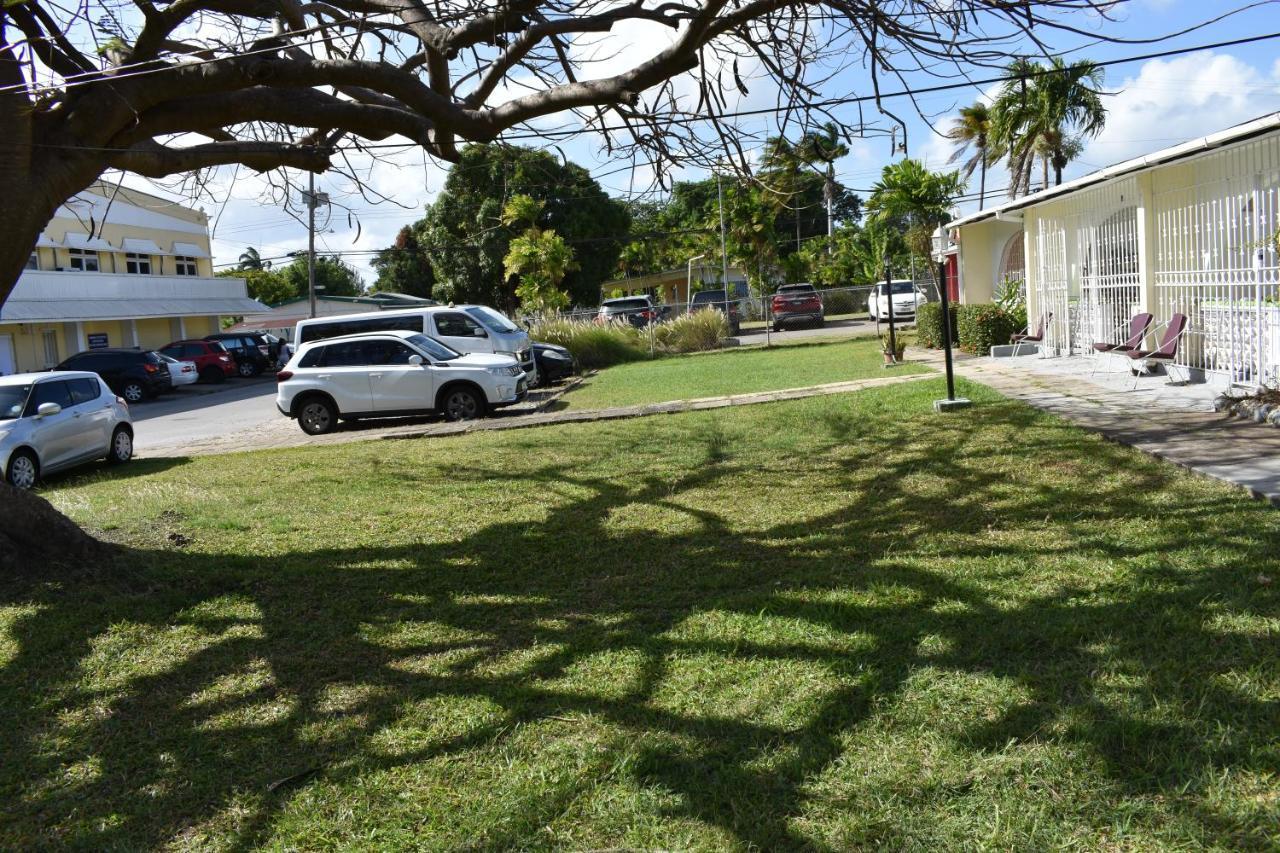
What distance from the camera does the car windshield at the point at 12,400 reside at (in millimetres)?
13070

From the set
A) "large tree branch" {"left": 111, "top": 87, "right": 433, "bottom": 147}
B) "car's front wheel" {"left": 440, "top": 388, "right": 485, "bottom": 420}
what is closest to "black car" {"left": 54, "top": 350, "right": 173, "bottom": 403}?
"car's front wheel" {"left": 440, "top": 388, "right": 485, "bottom": 420}

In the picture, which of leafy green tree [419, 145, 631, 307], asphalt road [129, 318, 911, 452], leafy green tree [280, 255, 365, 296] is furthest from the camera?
leafy green tree [280, 255, 365, 296]

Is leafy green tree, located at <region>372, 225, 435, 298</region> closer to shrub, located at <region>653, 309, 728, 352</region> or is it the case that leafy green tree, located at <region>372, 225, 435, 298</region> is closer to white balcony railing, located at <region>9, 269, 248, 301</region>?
white balcony railing, located at <region>9, 269, 248, 301</region>

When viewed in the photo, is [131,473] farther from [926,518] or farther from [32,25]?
[926,518]

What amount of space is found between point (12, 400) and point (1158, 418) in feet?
44.3

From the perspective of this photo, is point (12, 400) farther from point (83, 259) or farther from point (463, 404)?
point (83, 259)

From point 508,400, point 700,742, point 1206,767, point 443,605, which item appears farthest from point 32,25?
point 508,400

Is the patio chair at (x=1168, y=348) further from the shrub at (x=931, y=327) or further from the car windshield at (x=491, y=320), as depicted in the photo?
the car windshield at (x=491, y=320)

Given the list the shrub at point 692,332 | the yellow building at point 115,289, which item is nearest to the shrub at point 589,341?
the shrub at point 692,332

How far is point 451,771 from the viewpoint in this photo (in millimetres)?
3926

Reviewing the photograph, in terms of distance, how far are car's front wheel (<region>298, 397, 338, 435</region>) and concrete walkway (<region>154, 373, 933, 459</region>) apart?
0.79ft

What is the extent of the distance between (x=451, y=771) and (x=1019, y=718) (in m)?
2.15

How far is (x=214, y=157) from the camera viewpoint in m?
7.94

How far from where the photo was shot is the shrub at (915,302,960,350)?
21.9 m
